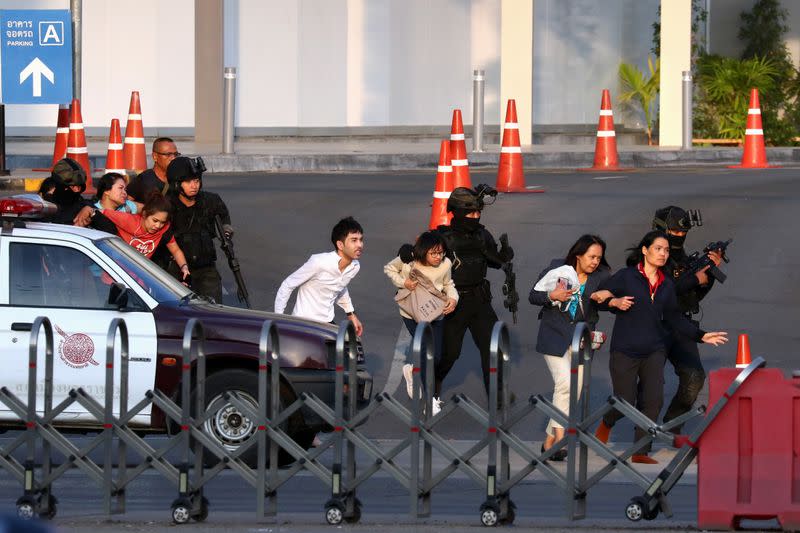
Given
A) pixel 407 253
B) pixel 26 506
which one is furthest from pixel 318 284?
pixel 26 506

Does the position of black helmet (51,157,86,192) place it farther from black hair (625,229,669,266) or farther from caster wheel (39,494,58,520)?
black hair (625,229,669,266)

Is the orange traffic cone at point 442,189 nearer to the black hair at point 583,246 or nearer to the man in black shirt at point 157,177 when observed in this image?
the man in black shirt at point 157,177

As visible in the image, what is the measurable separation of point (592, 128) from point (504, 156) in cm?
1004

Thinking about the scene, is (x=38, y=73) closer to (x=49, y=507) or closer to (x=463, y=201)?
(x=463, y=201)

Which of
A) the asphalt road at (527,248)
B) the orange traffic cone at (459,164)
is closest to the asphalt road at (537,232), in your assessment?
the asphalt road at (527,248)

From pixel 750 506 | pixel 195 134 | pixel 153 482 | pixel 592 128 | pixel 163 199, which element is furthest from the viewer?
pixel 592 128

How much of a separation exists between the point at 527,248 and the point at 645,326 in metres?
5.64

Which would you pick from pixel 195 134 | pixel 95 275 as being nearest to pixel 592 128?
pixel 195 134

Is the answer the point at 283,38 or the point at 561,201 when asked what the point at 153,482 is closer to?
the point at 561,201

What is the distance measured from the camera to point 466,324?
11.0 metres

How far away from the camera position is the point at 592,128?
28.5 metres

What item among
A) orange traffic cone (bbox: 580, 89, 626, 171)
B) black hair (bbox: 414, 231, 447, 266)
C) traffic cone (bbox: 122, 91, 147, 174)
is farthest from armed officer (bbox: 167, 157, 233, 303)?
orange traffic cone (bbox: 580, 89, 626, 171)

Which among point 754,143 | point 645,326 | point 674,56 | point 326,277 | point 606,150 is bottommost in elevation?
point 645,326

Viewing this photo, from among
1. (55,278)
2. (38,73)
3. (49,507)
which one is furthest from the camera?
(38,73)
